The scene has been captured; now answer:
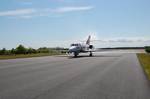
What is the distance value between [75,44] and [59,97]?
4263 centimetres

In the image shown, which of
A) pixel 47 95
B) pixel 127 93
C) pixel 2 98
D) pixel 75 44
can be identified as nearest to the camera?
pixel 2 98

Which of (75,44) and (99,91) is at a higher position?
(75,44)

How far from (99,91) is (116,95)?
1.02 metres

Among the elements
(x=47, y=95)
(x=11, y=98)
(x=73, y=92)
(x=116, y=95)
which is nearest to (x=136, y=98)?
(x=116, y=95)

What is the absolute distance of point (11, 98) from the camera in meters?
8.41

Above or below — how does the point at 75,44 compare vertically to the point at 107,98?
above

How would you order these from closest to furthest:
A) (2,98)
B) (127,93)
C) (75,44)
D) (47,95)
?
(2,98) < (47,95) < (127,93) < (75,44)

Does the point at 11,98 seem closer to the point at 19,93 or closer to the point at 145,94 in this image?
the point at 19,93

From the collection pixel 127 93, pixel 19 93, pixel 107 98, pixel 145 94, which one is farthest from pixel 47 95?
pixel 145 94

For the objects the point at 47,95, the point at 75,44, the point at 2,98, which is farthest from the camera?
the point at 75,44

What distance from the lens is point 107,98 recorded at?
855cm

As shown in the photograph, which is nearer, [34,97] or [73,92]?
[34,97]

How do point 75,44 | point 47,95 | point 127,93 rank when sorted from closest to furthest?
point 47,95, point 127,93, point 75,44

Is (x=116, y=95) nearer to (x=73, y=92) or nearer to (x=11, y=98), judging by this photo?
(x=73, y=92)
